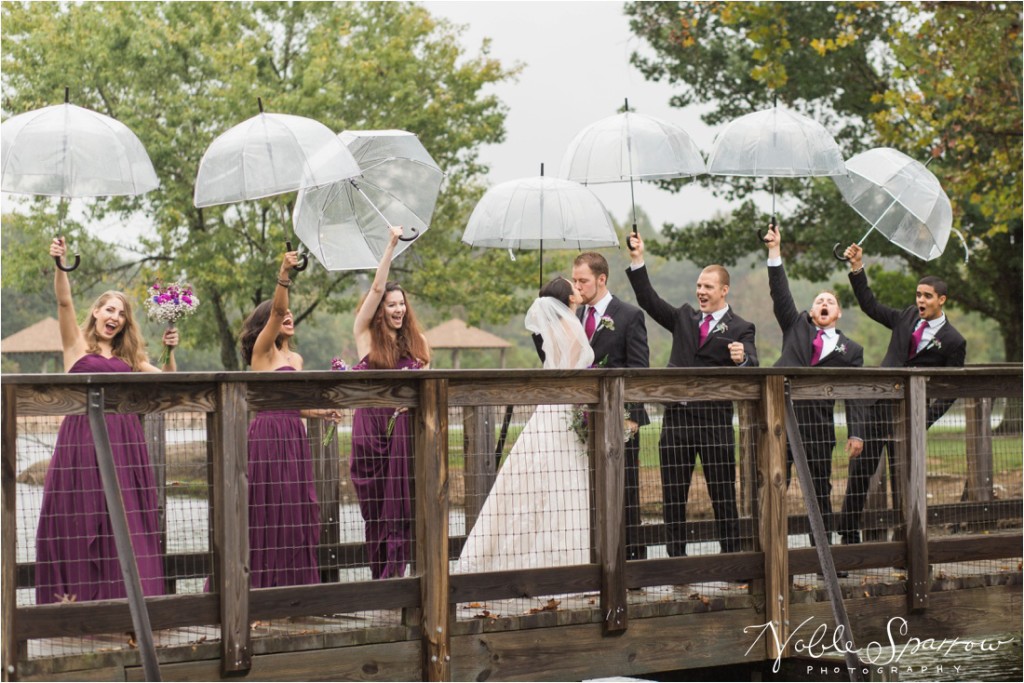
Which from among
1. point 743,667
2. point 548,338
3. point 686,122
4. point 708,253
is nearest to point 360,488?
point 548,338

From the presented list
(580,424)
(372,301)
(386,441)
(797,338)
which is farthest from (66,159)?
(797,338)

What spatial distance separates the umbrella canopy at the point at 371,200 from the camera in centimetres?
957

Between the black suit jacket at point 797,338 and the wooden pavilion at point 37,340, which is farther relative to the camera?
the wooden pavilion at point 37,340

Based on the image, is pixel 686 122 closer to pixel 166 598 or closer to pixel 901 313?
pixel 901 313

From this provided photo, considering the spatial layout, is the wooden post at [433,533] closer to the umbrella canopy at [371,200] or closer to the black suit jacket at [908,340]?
the umbrella canopy at [371,200]

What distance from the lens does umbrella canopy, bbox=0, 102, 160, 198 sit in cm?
830

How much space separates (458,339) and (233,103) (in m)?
28.5

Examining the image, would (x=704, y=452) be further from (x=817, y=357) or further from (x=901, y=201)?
(x=901, y=201)

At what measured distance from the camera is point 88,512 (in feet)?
25.5

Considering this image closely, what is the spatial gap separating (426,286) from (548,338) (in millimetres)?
24205

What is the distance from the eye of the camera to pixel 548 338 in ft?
29.9

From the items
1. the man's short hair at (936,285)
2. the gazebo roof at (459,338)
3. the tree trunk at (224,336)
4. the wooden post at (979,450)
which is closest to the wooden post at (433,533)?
the man's short hair at (936,285)

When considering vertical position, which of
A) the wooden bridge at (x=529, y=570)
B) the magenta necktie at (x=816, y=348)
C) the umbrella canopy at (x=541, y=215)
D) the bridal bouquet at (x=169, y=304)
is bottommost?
the wooden bridge at (x=529, y=570)

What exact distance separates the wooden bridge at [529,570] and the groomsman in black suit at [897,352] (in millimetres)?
162
